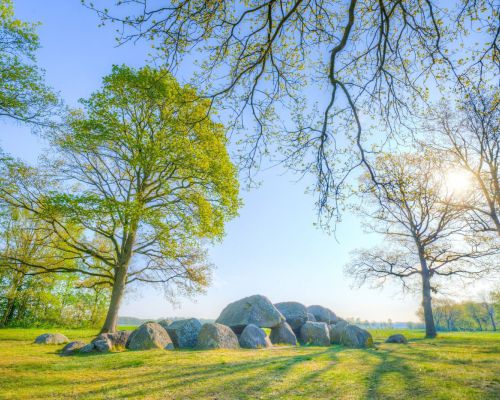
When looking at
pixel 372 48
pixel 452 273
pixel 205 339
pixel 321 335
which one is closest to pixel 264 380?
pixel 205 339

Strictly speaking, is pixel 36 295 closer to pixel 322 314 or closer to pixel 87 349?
pixel 87 349

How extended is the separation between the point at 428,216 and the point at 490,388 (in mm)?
21756

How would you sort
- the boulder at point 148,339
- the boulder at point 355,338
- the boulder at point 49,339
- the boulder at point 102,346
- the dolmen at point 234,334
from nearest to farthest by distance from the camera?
the boulder at point 102,346 → the boulder at point 148,339 → the dolmen at point 234,334 → the boulder at point 49,339 → the boulder at point 355,338

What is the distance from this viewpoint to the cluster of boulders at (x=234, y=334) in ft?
40.4

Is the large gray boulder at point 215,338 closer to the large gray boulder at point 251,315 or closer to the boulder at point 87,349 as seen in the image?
the boulder at point 87,349

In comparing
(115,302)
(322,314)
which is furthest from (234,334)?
(322,314)

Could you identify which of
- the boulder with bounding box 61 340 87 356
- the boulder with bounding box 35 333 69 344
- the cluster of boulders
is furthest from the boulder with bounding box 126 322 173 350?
the boulder with bounding box 35 333 69 344

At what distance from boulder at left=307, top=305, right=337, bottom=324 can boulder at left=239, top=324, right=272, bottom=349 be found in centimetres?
1406

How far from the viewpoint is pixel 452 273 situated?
2516cm

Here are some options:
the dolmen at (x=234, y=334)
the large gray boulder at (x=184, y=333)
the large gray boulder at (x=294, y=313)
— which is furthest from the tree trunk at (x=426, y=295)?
the large gray boulder at (x=184, y=333)

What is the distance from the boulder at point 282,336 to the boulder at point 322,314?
32.9 feet

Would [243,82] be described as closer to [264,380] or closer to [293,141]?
[293,141]

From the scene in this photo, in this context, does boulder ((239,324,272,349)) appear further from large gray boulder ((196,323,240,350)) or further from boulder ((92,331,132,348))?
boulder ((92,331,132,348))

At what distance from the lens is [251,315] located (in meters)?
18.1
